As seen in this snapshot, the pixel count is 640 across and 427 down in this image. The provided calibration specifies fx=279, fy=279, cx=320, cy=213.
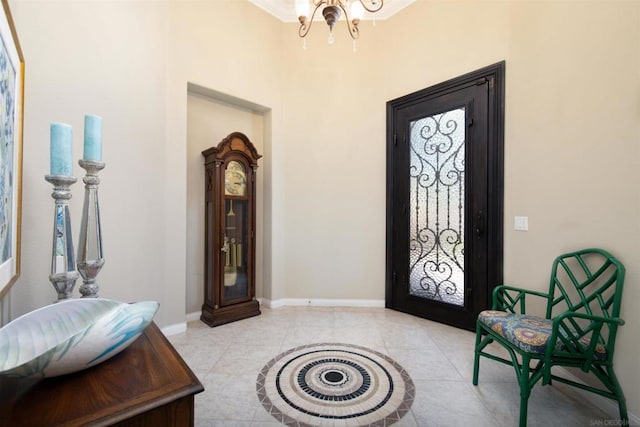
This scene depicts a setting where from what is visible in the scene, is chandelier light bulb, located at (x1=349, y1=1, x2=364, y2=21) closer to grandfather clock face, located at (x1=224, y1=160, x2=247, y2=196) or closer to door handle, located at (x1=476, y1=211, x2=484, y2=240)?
grandfather clock face, located at (x1=224, y1=160, x2=247, y2=196)

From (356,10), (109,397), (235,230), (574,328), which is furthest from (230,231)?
(574,328)

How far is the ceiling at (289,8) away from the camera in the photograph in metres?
3.03

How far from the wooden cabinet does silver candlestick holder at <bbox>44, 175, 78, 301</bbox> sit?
48cm

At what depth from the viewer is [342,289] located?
3.29 m

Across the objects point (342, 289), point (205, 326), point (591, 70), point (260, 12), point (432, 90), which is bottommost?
point (205, 326)

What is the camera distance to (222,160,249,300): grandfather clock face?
2795 mm

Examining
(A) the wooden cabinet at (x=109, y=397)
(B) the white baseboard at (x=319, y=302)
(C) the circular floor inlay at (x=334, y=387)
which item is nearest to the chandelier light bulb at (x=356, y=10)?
(A) the wooden cabinet at (x=109, y=397)

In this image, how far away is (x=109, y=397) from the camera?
613 mm

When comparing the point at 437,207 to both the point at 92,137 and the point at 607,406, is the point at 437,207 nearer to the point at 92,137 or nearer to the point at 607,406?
the point at 607,406

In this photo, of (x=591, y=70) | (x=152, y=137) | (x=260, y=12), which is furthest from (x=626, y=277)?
(x=260, y=12)

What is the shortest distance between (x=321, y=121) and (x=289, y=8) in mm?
1314

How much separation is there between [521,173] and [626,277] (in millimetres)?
949

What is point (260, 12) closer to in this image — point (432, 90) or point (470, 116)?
point (432, 90)

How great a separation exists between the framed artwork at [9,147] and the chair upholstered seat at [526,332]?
2229 mm
